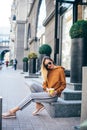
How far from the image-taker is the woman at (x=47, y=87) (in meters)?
6.86

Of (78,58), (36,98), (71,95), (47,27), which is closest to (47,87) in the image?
(36,98)

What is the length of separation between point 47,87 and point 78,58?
67.0 inches

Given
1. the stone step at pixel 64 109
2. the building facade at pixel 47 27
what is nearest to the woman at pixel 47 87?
the stone step at pixel 64 109

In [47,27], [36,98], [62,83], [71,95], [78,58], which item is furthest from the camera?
[47,27]

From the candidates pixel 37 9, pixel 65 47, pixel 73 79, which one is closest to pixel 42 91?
pixel 73 79

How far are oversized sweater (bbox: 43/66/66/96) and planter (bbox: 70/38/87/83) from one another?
1.50 meters

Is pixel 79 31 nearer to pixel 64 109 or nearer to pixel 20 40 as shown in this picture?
pixel 64 109

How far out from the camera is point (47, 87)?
7180 mm

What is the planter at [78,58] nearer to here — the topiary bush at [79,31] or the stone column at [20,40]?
the topiary bush at [79,31]

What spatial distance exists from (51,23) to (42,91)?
17.5 m

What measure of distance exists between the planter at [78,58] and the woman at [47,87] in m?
1.50

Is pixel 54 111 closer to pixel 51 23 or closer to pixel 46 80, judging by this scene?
pixel 46 80

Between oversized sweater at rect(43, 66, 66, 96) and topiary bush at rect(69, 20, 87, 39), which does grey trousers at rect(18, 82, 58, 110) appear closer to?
oversized sweater at rect(43, 66, 66, 96)

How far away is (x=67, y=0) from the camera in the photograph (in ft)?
48.3
